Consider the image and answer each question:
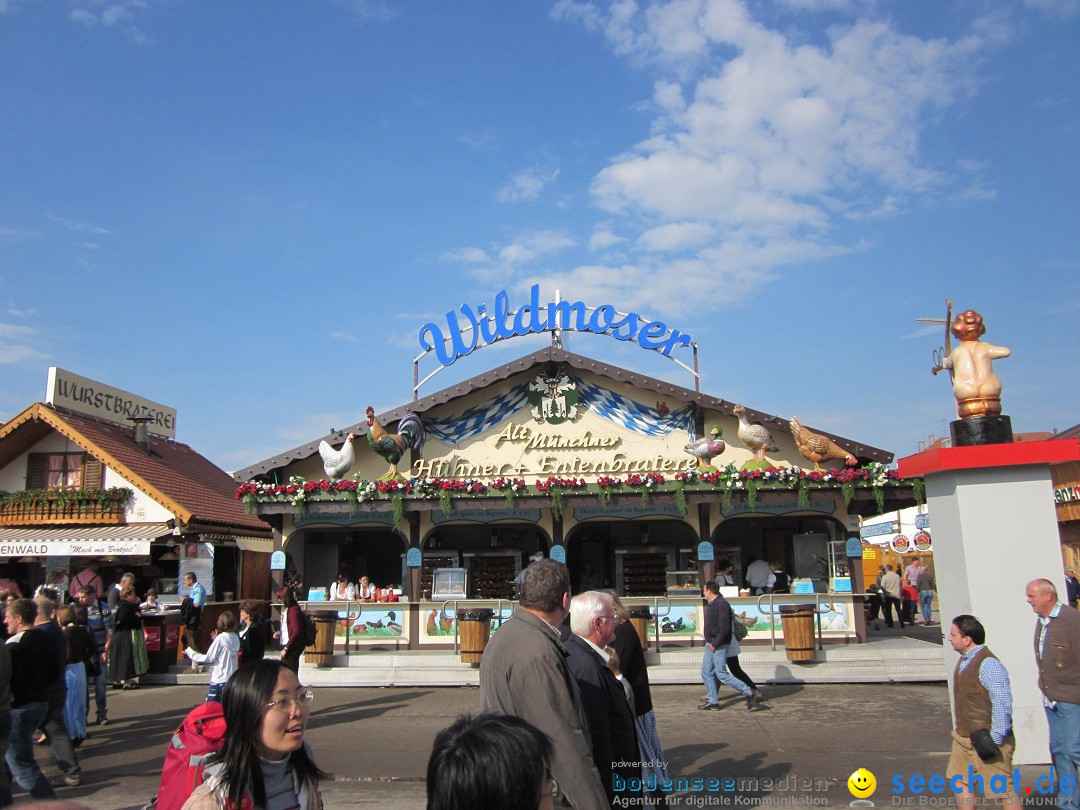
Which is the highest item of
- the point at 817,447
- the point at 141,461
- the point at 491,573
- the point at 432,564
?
the point at 141,461

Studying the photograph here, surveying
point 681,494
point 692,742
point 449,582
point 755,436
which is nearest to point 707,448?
point 755,436

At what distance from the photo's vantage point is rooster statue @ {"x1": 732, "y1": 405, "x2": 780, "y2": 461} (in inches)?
667

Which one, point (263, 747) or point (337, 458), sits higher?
point (337, 458)

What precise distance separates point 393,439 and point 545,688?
14306mm

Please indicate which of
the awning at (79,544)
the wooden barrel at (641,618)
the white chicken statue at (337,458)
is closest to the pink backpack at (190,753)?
the wooden barrel at (641,618)

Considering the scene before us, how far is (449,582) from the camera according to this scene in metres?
17.6

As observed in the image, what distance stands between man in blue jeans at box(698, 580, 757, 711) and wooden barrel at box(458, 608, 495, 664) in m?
4.33

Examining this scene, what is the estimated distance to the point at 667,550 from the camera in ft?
60.8

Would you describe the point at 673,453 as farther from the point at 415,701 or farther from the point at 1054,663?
the point at 1054,663

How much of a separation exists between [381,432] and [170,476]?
10098mm

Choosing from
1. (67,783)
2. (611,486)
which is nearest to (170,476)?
(611,486)

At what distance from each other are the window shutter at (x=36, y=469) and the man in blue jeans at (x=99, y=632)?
452 inches

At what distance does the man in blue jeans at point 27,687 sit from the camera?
261 inches

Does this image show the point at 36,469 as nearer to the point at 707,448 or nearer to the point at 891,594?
the point at 707,448
